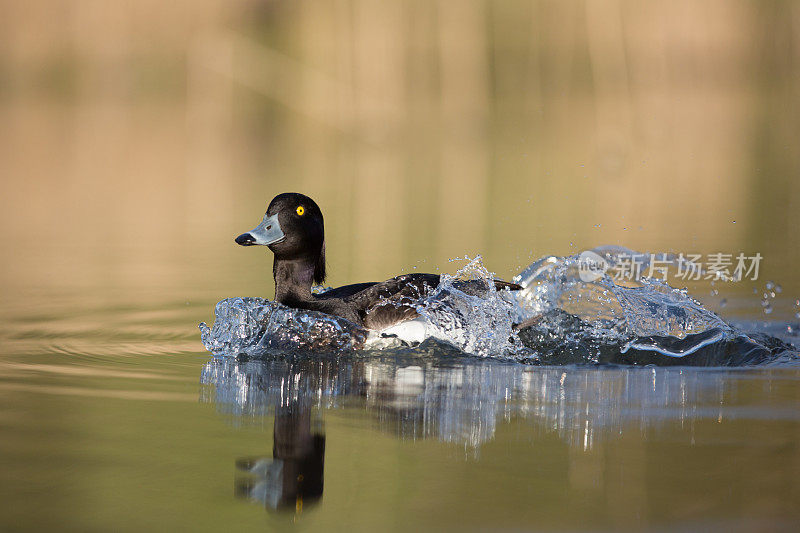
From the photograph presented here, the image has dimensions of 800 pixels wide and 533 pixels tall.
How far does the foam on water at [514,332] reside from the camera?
6512mm

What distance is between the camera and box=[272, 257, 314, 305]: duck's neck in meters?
7.25

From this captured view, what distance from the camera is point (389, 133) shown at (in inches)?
940

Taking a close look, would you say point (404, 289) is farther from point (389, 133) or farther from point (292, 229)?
point (389, 133)

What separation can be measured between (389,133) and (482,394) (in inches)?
738

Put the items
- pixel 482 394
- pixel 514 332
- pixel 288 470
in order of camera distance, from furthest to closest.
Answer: pixel 514 332 < pixel 482 394 < pixel 288 470

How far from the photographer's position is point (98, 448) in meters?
4.41

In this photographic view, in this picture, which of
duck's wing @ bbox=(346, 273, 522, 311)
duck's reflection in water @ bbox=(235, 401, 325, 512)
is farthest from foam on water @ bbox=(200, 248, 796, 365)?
duck's reflection in water @ bbox=(235, 401, 325, 512)

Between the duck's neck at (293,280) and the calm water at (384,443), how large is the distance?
77 cm

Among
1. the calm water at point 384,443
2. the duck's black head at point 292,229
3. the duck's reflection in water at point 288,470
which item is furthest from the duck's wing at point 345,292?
the duck's reflection in water at point 288,470

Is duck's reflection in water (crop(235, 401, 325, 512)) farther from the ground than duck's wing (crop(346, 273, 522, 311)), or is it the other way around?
duck's wing (crop(346, 273, 522, 311))

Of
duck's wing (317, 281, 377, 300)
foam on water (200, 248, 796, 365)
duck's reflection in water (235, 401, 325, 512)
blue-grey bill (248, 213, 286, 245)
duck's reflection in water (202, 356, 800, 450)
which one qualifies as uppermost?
blue-grey bill (248, 213, 286, 245)

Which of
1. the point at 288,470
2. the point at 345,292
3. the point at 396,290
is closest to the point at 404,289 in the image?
the point at 396,290

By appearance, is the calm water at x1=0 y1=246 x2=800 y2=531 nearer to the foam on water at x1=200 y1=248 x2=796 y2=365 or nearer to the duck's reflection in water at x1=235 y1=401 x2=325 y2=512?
the duck's reflection in water at x1=235 y1=401 x2=325 y2=512

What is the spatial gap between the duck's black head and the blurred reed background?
172 cm
